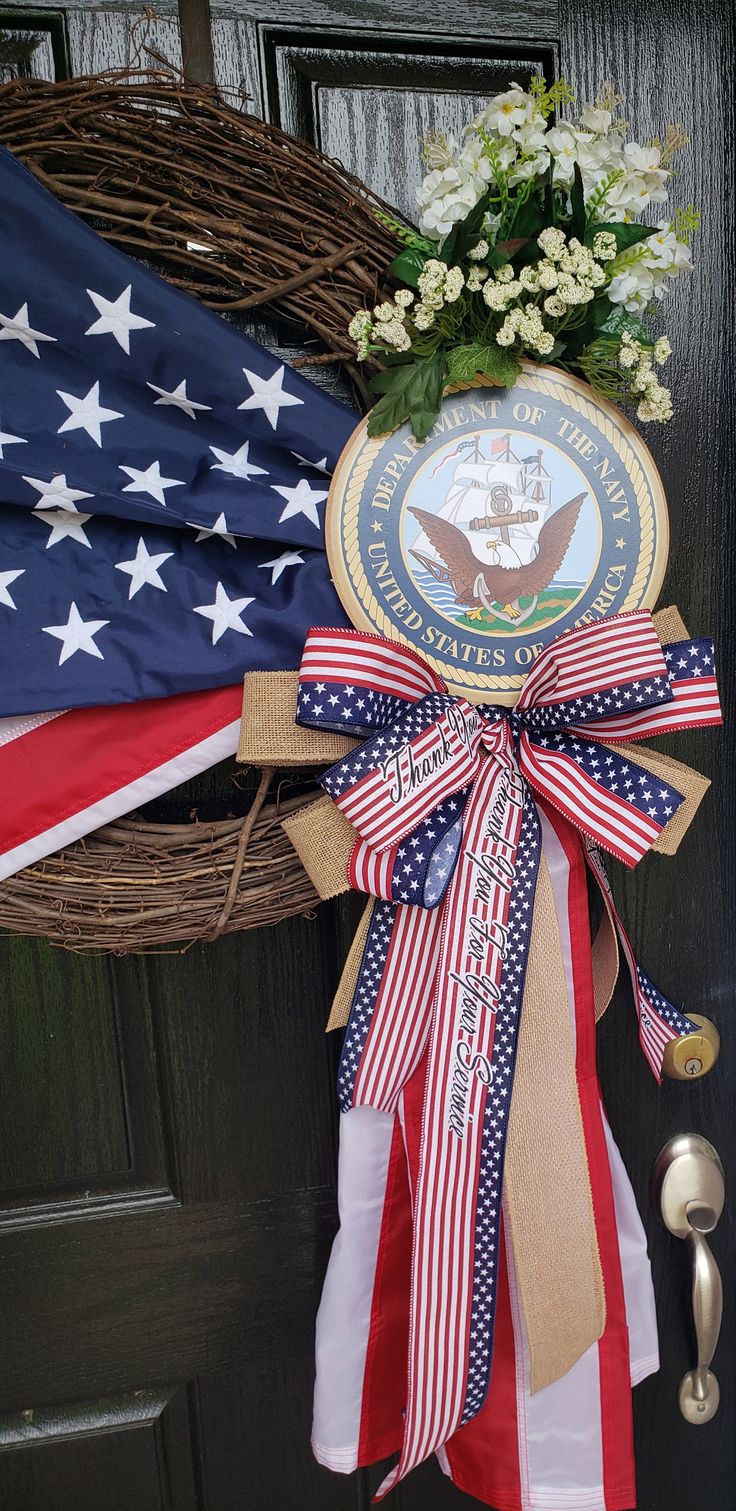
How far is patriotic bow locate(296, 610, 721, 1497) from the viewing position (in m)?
0.56

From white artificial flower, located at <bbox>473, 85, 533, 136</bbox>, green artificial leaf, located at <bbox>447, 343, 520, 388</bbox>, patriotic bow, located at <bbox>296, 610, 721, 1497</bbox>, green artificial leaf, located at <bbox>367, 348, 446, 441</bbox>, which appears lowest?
patriotic bow, located at <bbox>296, 610, 721, 1497</bbox>

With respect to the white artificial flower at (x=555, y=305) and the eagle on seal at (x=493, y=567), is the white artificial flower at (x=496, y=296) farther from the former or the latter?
the eagle on seal at (x=493, y=567)

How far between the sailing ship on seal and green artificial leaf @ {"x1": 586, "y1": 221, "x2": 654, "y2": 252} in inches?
5.0

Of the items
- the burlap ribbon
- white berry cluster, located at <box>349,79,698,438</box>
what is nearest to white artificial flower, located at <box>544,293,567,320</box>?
white berry cluster, located at <box>349,79,698,438</box>

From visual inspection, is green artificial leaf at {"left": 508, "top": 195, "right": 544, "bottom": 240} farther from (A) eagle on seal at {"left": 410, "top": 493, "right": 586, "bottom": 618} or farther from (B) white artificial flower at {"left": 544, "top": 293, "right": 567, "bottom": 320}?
(A) eagle on seal at {"left": 410, "top": 493, "right": 586, "bottom": 618}

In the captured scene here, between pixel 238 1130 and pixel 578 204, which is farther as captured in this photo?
pixel 238 1130

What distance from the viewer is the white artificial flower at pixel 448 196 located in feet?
1.83

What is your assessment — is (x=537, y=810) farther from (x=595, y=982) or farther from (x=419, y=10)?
(x=419, y=10)

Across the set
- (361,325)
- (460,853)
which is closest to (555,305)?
(361,325)

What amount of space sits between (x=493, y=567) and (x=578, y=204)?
0.73 ft

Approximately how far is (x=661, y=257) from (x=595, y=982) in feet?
1.71

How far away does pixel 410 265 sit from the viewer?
58 cm

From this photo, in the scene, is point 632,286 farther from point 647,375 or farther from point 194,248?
point 194,248

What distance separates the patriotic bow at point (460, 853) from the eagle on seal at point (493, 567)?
50 millimetres
